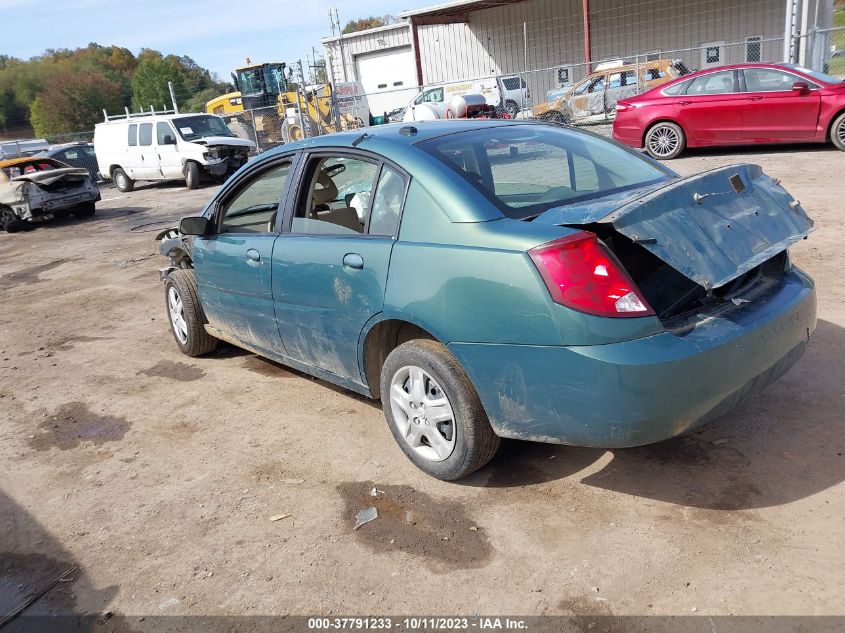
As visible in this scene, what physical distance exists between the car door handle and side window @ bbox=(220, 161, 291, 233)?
2.86ft

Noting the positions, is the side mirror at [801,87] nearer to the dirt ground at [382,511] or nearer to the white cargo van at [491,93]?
the dirt ground at [382,511]

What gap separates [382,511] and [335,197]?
6.05 ft

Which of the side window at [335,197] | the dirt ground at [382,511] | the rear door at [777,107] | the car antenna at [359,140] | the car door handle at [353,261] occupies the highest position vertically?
the car antenna at [359,140]

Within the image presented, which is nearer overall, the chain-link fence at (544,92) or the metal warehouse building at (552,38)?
the chain-link fence at (544,92)

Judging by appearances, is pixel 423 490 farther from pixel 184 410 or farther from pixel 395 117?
pixel 395 117

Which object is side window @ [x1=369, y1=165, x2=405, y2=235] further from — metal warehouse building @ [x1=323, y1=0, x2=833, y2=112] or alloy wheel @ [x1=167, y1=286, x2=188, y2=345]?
metal warehouse building @ [x1=323, y1=0, x2=833, y2=112]

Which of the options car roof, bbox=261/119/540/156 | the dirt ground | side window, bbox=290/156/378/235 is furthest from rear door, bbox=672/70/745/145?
side window, bbox=290/156/378/235

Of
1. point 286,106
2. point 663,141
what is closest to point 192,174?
point 286,106

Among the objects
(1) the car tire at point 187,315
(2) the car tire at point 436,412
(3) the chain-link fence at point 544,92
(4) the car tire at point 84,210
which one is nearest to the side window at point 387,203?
(2) the car tire at point 436,412

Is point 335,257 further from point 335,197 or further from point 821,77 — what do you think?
point 821,77

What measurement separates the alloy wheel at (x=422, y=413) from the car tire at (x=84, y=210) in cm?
1540

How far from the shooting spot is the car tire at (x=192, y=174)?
19.0m

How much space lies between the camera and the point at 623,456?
3.52m

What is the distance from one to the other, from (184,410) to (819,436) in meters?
3.73
